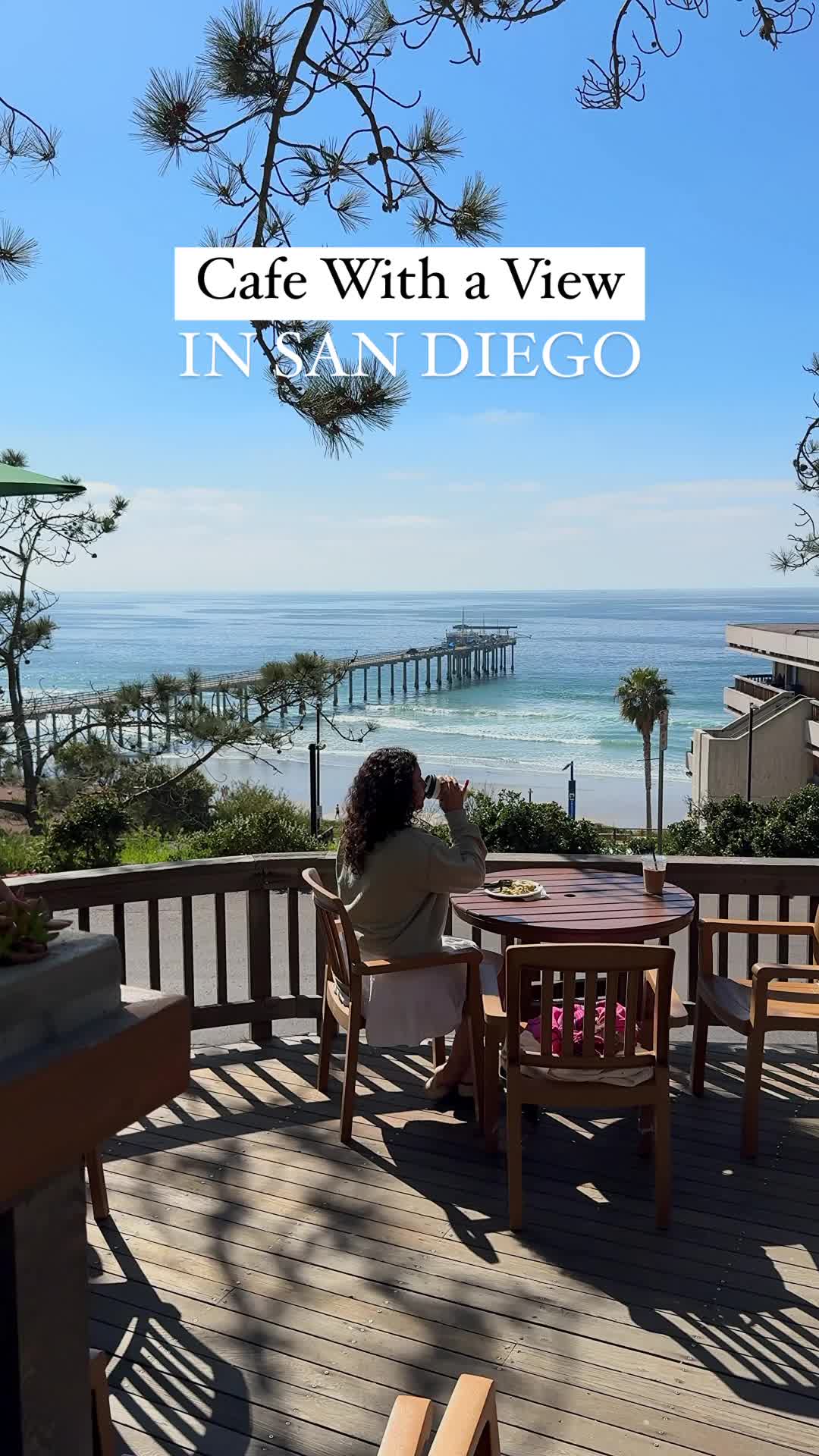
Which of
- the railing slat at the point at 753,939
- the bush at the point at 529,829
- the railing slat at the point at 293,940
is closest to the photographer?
the railing slat at the point at 753,939

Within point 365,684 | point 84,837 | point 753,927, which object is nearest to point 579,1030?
point 753,927

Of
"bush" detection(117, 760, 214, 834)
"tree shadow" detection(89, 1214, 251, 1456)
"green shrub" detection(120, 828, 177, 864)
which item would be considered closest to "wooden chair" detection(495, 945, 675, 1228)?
"tree shadow" detection(89, 1214, 251, 1456)

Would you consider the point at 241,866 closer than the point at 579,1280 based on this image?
No

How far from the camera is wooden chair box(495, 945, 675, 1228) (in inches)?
110

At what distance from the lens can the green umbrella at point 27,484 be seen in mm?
2316

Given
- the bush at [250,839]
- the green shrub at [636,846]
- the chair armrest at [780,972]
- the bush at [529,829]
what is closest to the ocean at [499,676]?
the bush at [250,839]

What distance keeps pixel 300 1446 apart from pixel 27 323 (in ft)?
46.5

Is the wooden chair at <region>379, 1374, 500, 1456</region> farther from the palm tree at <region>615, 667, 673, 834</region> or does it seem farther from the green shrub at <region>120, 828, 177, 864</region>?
the palm tree at <region>615, 667, 673, 834</region>

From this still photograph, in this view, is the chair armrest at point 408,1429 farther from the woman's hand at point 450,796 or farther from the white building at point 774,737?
the white building at point 774,737

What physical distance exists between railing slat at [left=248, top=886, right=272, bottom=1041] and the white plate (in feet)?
3.14

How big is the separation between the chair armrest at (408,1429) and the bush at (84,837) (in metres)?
10.2

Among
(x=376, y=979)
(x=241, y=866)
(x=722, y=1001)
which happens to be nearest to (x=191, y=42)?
(x=241, y=866)

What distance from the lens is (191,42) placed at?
3.81m

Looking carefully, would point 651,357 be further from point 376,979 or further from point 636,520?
point 376,979
